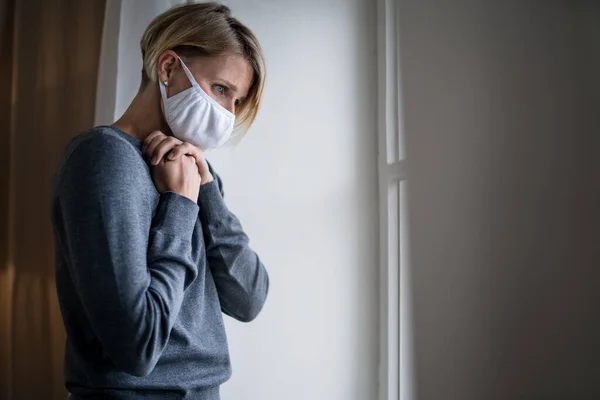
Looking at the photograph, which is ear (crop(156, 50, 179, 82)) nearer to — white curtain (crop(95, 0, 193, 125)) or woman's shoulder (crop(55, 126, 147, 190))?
woman's shoulder (crop(55, 126, 147, 190))

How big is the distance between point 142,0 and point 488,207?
44.0 inches

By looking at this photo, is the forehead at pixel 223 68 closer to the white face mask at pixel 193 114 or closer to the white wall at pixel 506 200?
the white face mask at pixel 193 114

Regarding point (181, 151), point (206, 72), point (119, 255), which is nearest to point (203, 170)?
point (181, 151)

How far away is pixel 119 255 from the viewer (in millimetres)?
713

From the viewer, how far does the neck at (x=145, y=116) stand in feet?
3.15

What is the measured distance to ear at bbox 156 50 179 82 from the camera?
0.94m

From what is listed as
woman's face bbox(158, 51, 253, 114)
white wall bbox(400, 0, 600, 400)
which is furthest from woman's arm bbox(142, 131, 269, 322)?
white wall bbox(400, 0, 600, 400)

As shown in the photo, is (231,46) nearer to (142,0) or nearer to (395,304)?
(142,0)

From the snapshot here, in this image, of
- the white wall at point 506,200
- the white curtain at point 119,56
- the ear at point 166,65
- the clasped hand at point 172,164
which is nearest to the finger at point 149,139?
the clasped hand at point 172,164

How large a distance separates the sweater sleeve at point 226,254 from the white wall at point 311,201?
462mm

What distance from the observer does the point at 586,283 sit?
4.58 feet

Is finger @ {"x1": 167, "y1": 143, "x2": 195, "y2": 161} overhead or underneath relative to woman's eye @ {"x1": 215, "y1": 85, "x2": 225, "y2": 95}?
underneath

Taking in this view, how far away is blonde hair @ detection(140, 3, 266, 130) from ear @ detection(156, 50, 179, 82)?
0.4 inches

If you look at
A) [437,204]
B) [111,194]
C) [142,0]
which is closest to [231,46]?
[111,194]
